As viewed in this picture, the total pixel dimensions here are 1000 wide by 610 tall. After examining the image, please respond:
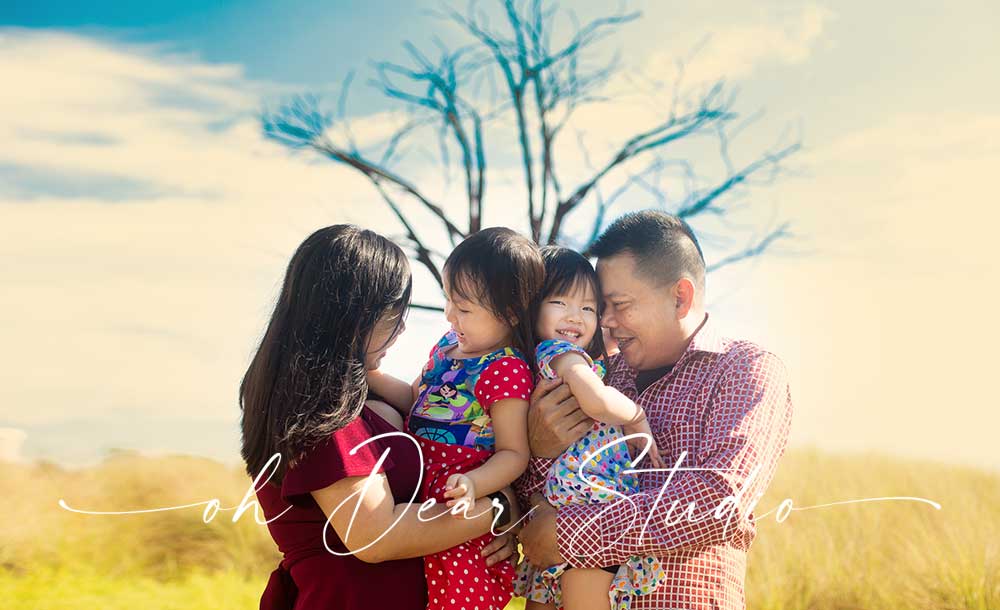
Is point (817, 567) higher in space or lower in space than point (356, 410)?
lower

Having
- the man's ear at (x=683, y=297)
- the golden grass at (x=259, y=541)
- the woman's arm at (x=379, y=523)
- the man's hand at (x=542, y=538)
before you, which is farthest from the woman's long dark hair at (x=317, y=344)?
the golden grass at (x=259, y=541)

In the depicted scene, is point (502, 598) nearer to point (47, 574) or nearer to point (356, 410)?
point (356, 410)

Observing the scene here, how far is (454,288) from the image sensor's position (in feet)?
8.54

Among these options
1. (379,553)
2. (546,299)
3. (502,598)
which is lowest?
(502,598)

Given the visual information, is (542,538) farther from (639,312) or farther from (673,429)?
(639,312)

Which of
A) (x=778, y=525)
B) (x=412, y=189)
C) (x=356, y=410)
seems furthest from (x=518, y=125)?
(x=356, y=410)

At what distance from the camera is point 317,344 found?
2.29 meters

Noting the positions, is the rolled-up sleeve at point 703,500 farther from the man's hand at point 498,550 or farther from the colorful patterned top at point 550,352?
the colorful patterned top at point 550,352

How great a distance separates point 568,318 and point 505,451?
17.6 inches

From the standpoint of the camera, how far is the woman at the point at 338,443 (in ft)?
7.25

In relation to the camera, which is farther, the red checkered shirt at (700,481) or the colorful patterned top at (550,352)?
the colorful patterned top at (550,352)

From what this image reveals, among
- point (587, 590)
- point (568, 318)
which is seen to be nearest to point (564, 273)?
point (568, 318)

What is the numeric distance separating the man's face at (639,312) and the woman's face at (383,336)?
2.35 ft

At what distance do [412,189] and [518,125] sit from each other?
90 cm
